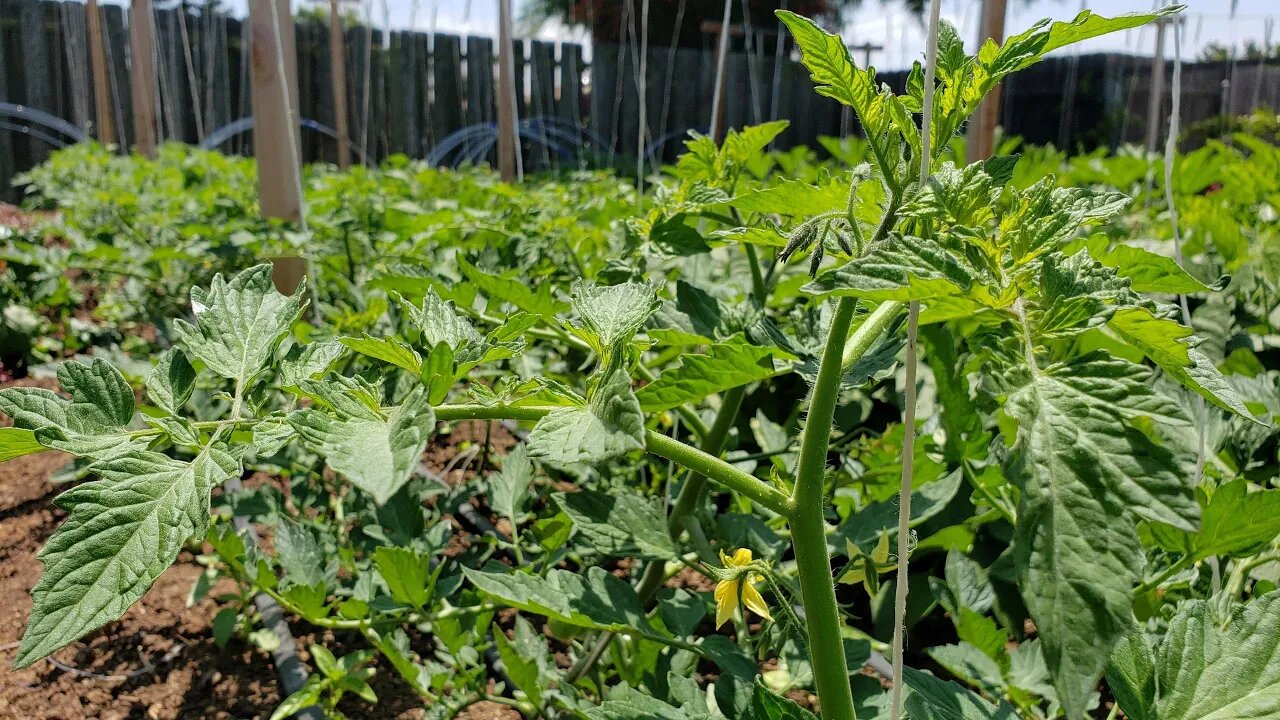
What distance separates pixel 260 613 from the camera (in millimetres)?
1879

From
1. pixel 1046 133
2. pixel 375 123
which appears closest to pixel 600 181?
pixel 375 123

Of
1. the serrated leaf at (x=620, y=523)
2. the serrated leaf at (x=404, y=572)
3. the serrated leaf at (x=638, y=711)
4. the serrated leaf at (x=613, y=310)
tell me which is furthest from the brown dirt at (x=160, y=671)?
the serrated leaf at (x=613, y=310)

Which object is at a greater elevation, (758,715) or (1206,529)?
(1206,529)

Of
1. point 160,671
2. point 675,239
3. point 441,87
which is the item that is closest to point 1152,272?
point 675,239

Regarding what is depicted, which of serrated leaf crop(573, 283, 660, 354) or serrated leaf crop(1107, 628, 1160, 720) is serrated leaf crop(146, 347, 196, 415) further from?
serrated leaf crop(1107, 628, 1160, 720)

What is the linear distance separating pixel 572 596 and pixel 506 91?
16.5 feet

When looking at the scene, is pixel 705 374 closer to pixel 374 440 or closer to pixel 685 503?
pixel 374 440

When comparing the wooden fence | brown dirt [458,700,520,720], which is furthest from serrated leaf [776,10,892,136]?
the wooden fence

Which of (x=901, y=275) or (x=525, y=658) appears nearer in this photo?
(x=901, y=275)

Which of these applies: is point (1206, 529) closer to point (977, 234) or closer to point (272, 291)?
point (977, 234)

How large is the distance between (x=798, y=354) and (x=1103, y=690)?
0.86 meters

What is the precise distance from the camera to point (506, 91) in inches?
223

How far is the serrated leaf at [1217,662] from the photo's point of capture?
811 millimetres

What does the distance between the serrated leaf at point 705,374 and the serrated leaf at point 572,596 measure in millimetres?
278
